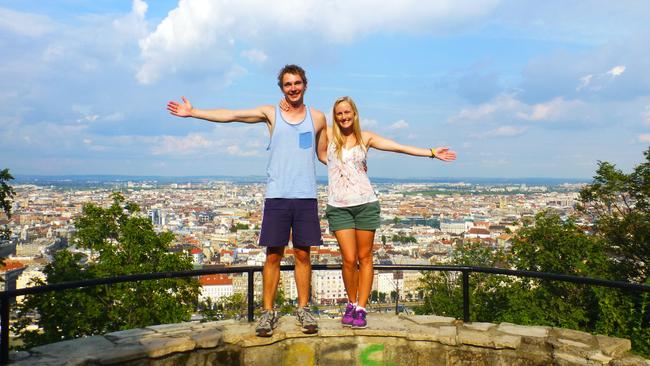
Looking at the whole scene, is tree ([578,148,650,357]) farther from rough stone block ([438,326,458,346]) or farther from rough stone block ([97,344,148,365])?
rough stone block ([97,344,148,365])

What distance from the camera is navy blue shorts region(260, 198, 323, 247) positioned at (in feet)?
12.4

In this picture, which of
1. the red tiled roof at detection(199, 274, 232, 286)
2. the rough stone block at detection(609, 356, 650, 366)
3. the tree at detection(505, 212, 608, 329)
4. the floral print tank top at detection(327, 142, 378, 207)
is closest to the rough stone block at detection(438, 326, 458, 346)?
the rough stone block at detection(609, 356, 650, 366)

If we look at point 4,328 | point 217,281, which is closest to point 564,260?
point 4,328

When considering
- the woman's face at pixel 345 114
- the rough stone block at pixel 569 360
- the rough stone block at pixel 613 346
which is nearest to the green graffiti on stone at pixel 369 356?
the rough stone block at pixel 569 360

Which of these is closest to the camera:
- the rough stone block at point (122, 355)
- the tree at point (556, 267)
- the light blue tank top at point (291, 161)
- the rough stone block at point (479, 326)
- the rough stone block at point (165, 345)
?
the rough stone block at point (122, 355)

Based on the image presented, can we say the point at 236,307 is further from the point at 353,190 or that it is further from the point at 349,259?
the point at 353,190

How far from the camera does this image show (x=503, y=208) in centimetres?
7550

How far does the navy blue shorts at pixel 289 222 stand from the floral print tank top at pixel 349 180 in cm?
20

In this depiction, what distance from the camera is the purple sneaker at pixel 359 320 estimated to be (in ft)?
13.3

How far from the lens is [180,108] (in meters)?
3.79

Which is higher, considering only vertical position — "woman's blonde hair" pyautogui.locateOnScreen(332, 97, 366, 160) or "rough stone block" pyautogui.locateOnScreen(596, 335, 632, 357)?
"woman's blonde hair" pyautogui.locateOnScreen(332, 97, 366, 160)

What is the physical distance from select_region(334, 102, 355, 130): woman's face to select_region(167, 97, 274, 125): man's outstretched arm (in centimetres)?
50

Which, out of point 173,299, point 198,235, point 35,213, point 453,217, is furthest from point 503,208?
point 173,299

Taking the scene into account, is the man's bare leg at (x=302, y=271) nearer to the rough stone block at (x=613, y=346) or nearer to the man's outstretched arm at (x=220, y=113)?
the man's outstretched arm at (x=220, y=113)
